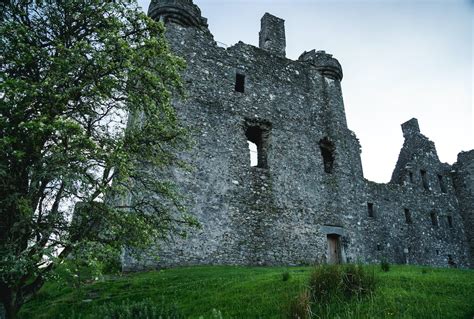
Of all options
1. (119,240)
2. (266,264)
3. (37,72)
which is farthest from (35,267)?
(266,264)

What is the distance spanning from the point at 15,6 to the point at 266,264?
11.9 m

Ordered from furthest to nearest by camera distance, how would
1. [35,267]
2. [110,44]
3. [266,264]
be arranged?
[266,264], [110,44], [35,267]

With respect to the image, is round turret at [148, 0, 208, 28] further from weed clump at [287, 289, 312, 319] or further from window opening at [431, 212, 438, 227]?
window opening at [431, 212, 438, 227]

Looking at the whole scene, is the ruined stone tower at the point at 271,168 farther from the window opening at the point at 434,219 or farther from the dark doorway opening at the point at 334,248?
the window opening at the point at 434,219

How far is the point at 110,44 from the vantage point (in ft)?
25.3

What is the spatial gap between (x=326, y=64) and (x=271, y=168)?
26.5ft

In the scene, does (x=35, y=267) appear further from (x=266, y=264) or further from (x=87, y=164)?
(x=266, y=264)

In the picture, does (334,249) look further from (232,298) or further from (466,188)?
(466,188)

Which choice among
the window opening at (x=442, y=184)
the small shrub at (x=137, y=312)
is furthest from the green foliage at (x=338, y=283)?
the window opening at (x=442, y=184)

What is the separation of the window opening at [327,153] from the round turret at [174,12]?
29.6 ft

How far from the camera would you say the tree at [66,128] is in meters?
6.36

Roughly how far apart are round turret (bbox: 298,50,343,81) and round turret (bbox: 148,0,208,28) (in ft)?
25.0

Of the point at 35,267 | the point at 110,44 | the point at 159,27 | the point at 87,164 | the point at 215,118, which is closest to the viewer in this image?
the point at 35,267

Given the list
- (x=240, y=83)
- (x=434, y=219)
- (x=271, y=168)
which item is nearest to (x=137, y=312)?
(x=271, y=168)
